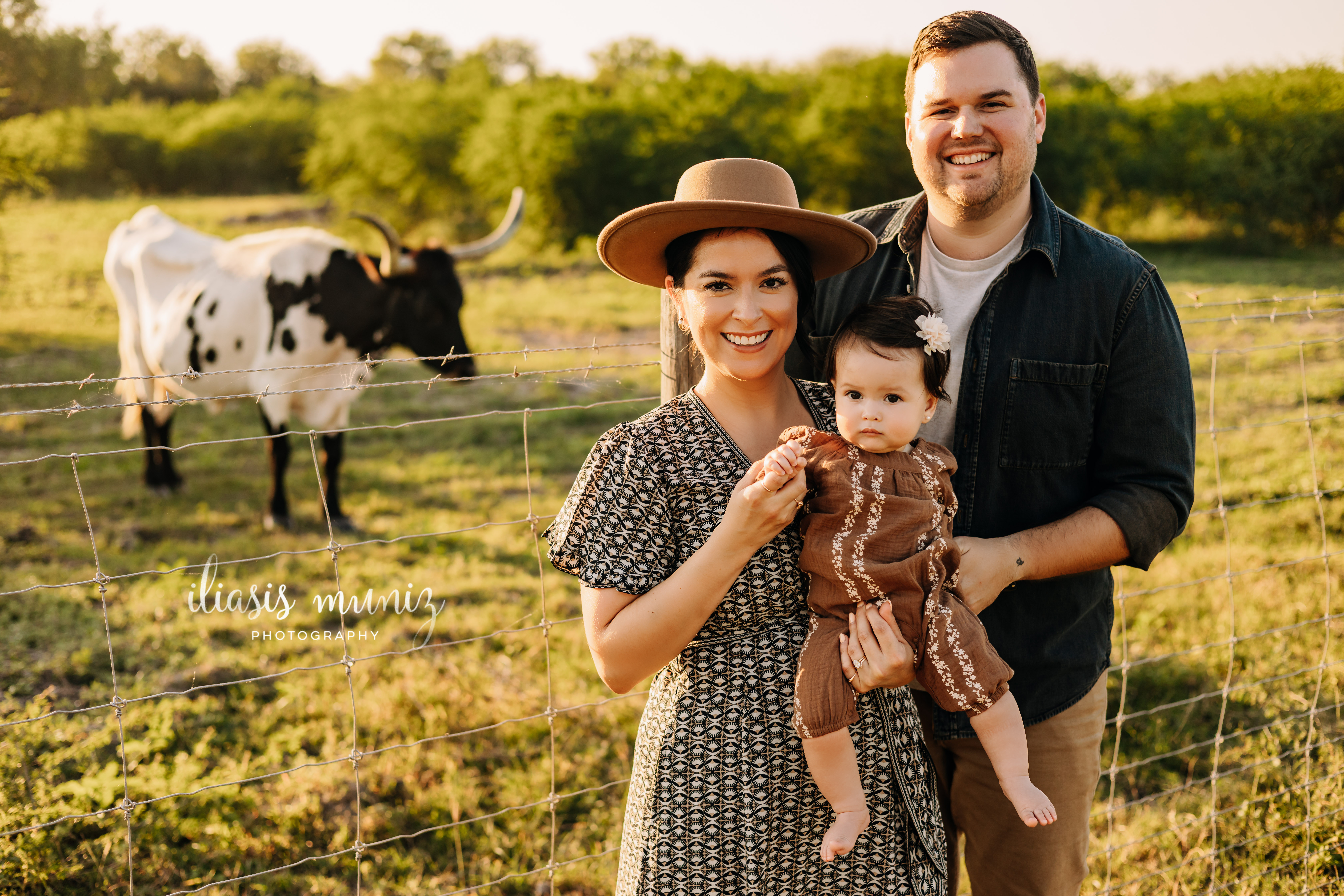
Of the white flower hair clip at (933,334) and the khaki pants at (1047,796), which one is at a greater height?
the white flower hair clip at (933,334)

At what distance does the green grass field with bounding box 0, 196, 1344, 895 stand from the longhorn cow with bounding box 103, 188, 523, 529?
57 centimetres

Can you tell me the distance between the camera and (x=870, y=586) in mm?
1533

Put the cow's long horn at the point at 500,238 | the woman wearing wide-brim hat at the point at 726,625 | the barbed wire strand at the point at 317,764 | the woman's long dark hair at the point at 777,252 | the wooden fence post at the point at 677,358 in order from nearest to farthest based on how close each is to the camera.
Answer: the woman wearing wide-brim hat at the point at 726,625, the woman's long dark hair at the point at 777,252, the barbed wire strand at the point at 317,764, the wooden fence post at the point at 677,358, the cow's long horn at the point at 500,238

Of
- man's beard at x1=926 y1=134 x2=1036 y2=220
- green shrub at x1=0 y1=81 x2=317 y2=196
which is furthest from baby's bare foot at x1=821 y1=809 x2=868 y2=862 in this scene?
green shrub at x1=0 y1=81 x2=317 y2=196

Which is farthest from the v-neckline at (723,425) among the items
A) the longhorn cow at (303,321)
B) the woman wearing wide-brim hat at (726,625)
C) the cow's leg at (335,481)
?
the cow's leg at (335,481)

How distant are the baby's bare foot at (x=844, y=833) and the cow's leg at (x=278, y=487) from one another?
4885 millimetres

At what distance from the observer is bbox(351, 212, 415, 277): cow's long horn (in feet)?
18.3

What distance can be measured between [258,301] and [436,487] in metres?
1.66

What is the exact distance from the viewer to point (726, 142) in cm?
2267

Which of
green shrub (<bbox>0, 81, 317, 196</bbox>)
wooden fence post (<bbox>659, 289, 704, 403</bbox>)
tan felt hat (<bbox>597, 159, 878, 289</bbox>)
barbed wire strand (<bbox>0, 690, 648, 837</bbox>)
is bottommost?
barbed wire strand (<bbox>0, 690, 648, 837</bbox>)

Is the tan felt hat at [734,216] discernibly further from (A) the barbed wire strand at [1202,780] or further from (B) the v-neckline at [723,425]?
(A) the barbed wire strand at [1202,780]

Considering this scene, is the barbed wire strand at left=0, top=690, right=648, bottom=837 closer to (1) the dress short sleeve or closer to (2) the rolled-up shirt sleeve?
(1) the dress short sleeve

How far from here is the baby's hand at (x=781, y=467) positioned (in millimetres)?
1404

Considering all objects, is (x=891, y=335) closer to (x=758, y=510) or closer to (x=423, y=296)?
(x=758, y=510)
